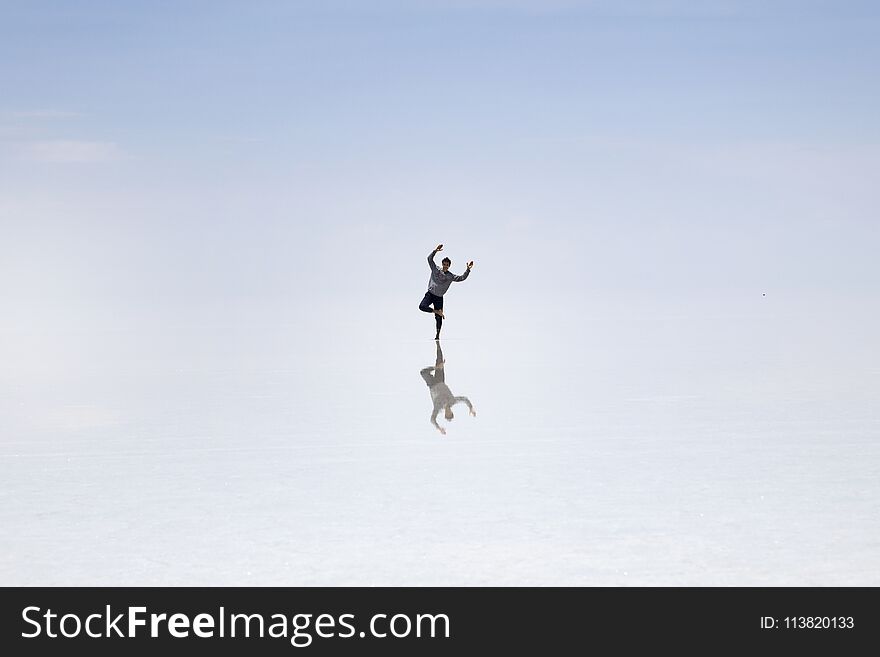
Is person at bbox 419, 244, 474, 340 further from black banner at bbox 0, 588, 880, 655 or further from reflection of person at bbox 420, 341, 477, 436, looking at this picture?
black banner at bbox 0, 588, 880, 655

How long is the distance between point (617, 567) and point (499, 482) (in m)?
3.15

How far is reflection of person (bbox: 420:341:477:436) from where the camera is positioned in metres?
16.9

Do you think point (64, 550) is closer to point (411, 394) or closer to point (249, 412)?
point (249, 412)

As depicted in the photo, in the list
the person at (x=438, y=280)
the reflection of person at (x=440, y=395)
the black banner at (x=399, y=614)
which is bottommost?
the black banner at (x=399, y=614)

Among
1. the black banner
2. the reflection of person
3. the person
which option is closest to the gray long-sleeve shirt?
the person

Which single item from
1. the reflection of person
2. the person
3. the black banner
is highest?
the person

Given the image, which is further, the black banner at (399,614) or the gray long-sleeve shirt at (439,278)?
the gray long-sleeve shirt at (439,278)

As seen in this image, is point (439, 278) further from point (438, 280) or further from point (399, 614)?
point (399, 614)

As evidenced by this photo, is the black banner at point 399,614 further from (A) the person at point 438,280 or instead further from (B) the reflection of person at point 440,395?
(A) the person at point 438,280

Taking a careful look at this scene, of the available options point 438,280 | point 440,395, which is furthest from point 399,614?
point 438,280

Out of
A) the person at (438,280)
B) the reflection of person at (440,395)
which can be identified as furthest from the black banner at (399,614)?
the person at (438,280)

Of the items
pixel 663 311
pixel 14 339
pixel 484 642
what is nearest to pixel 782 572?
pixel 484 642

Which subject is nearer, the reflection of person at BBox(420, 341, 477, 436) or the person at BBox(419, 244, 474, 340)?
the reflection of person at BBox(420, 341, 477, 436)

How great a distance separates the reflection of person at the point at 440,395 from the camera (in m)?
16.9
